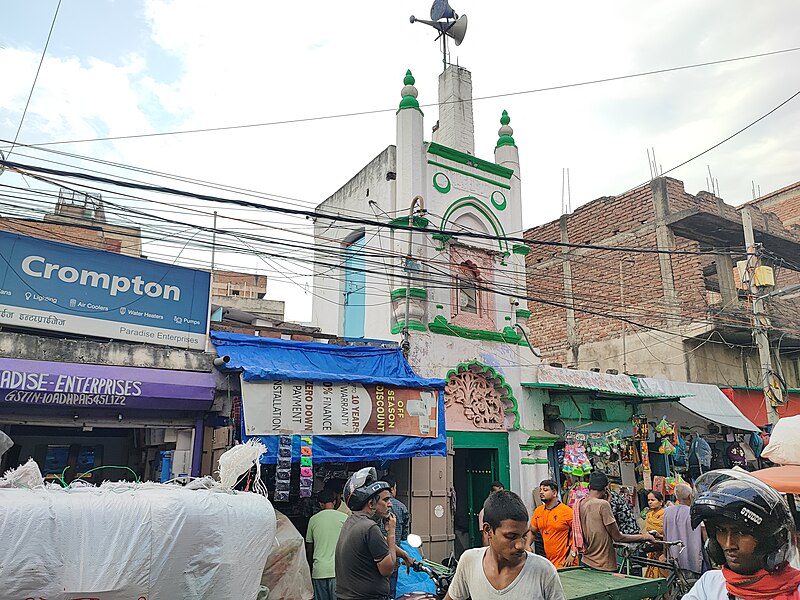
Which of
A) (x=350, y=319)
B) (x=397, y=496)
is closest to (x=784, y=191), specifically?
(x=350, y=319)

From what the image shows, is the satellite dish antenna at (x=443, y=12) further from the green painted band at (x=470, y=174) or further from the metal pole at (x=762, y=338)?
the metal pole at (x=762, y=338)

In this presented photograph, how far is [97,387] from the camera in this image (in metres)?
8.22

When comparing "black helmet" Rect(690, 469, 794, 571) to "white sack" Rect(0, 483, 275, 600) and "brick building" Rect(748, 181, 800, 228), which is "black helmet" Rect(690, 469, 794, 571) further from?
"brick building" Rect(748, 181, 800, 228)

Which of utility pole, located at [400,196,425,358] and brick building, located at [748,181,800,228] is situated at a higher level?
brick building, located at [748,181,800,228]

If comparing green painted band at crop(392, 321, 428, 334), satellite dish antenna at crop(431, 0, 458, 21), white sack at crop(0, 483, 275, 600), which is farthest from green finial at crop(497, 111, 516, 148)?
white sack at crop(0, 483, 275, 600)

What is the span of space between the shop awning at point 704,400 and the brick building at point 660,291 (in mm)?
926

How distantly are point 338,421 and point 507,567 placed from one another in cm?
649

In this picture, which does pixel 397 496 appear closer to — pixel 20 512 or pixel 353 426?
pixel 353 426

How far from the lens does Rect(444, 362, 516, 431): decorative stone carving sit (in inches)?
488

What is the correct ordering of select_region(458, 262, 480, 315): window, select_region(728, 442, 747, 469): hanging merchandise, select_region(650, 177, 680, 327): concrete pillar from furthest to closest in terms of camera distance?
1. select_region(650, 177, 680, 327): concrete pillar
2. select_region(728, 442, 747, 469): hanging merchandise
3. select_region(458, 262, 480, 315): window

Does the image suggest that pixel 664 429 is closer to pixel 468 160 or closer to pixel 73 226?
pixel 468 160

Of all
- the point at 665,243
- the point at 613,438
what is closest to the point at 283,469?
the point at 613,438

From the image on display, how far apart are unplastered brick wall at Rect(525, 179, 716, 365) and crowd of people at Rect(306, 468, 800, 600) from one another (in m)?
10.1

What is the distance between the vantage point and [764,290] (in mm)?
15758
